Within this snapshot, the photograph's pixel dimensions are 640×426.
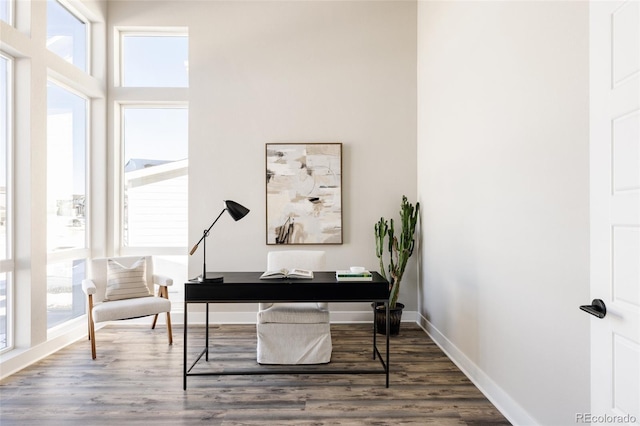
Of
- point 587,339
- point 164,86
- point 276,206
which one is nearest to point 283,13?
point 164,86

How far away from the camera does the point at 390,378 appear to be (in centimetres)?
293

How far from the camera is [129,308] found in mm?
3428

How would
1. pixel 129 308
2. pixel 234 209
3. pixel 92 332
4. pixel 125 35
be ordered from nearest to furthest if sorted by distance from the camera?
pixel 234 209, pixel 92 332, pixel 129 308, pixel 125 35

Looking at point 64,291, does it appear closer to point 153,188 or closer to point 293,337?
point 153,188

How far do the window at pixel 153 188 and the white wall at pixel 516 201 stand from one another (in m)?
3.01

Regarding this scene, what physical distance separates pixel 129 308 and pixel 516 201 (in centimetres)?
326

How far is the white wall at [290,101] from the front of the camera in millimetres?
4438

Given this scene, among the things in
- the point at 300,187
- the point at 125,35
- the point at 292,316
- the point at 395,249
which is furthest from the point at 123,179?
the point at 395,249

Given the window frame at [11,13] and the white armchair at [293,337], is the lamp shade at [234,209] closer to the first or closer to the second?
the white armchair at [293,337]

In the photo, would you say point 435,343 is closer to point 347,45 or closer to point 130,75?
point 347,45

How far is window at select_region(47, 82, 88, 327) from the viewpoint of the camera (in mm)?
3715

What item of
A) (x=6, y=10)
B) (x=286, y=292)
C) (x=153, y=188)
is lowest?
(x=286, y=292)

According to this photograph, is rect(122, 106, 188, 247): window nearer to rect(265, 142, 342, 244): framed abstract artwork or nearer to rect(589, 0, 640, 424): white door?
rect(265, 142, 342, 244): framed abstract artwork

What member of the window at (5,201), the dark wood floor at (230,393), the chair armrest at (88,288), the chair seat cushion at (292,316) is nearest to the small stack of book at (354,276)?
the chair seat cushion at (292,316)
